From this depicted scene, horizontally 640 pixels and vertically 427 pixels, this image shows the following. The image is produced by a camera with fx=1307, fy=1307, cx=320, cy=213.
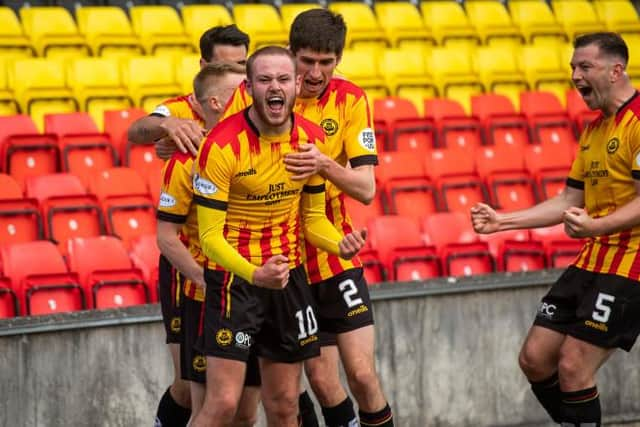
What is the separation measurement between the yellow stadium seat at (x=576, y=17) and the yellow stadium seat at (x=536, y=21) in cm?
12

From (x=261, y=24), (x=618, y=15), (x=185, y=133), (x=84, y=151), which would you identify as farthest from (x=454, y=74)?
(x=185, y=133)

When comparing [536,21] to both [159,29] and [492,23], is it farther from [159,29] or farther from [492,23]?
[159,29]

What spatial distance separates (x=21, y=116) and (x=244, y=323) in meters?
5.74

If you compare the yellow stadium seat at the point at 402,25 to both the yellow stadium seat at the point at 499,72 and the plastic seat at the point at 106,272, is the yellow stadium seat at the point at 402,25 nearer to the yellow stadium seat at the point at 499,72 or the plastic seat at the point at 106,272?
the yellow stadium seat at the point at 499,72

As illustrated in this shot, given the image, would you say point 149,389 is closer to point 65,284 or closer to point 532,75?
point 65,284

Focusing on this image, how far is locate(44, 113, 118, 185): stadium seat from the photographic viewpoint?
428 inches

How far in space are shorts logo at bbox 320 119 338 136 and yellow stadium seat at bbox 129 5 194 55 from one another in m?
6.86

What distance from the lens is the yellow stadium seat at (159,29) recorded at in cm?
1340

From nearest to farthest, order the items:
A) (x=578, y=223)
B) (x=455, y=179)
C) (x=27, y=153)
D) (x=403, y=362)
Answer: (x=578, y=223)
(x=403, y=362)
(x=27, y=153)
(x=455, y=179)

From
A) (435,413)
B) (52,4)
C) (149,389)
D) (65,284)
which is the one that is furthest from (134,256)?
(52,4)

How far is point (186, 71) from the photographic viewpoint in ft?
40.9

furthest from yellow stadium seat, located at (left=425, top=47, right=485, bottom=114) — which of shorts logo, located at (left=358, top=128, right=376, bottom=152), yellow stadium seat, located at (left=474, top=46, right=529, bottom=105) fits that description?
shorts logo, located at (left=358, top=128, right=376, bottom=152)

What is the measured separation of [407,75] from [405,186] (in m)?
2.74

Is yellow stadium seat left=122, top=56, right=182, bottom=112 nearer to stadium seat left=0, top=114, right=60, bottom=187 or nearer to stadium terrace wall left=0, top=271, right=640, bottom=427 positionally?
stadium seat left=0, top=114, right=60, bottom=187
